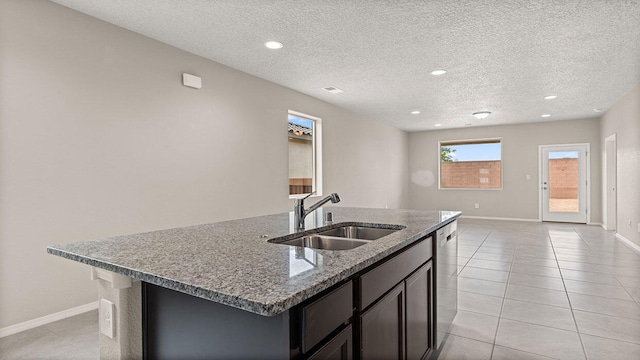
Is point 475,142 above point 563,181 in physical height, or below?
above

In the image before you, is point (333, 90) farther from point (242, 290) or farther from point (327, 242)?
point (242, 290)

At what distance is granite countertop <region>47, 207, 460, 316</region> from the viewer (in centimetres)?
86

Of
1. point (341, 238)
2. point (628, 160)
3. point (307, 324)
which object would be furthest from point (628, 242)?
point (307, 324)

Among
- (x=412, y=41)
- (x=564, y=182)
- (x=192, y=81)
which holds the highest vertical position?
(x=412, y=41)

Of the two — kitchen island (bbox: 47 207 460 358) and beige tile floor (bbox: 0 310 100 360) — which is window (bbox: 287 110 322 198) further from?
kitchen island (bbox: 47 207 460 358)

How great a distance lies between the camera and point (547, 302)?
3008 mm

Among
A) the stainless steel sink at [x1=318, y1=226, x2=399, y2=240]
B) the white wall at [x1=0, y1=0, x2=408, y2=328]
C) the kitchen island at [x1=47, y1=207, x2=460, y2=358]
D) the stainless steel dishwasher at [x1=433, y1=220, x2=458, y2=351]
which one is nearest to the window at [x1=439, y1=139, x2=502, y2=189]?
the white wall at [x1=0, y1=0, x2=408, y2=328]

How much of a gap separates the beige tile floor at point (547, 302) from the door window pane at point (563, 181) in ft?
8.50

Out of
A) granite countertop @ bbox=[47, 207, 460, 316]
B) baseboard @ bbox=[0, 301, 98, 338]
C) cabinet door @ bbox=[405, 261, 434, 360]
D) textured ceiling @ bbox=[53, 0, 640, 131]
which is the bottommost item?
baseboard @ bbox=[0, 301, 98, 338]

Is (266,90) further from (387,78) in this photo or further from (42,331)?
(42,331)

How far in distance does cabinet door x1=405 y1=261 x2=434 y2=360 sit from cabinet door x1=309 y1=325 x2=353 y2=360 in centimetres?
56

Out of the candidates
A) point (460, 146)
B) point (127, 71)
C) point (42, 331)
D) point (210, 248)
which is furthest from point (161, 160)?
point (460, 146)

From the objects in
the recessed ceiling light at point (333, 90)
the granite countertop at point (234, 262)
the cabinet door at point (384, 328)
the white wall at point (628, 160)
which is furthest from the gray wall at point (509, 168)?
the cabinet door at point (384, 328)

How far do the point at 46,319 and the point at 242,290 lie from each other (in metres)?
2.66
